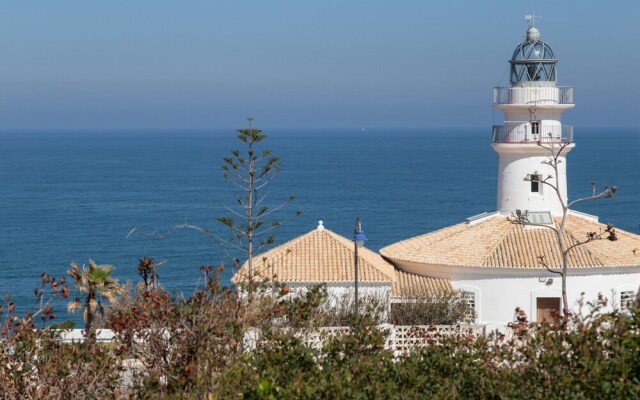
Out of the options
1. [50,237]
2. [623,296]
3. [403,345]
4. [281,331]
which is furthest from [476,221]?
[50,237]

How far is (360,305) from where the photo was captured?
27312 mm

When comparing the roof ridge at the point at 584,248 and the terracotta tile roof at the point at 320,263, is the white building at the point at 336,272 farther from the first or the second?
the roof ridge at the point at 584,248

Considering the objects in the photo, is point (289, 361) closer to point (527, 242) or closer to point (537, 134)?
point (527, 242)

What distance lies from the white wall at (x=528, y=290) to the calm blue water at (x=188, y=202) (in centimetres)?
690

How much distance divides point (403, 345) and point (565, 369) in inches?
363

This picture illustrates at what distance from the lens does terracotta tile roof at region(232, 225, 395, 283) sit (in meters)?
28.8

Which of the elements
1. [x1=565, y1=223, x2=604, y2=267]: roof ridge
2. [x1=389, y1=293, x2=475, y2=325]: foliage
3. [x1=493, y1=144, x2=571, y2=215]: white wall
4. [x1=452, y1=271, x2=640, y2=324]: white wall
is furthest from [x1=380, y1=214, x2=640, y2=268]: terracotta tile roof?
[x1=389, y1=293, x2=475, y2=325]: foliage

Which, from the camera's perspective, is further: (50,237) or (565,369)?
(50,237)

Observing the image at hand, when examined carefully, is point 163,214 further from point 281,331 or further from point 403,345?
point 281,331

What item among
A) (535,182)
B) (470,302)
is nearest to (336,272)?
(470,302)

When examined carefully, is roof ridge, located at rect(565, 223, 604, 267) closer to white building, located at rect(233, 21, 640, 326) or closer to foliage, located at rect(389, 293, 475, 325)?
white building, located at rect(233, 21, 640, 326)

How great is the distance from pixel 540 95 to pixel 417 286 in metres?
6.59

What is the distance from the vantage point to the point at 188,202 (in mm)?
92688

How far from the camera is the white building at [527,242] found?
3012cm
